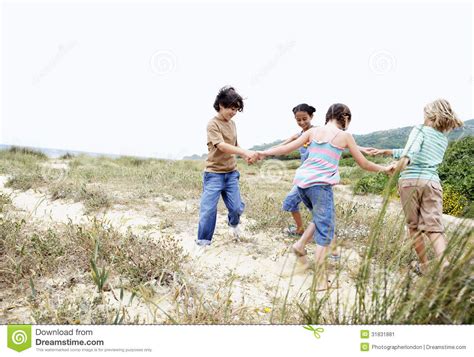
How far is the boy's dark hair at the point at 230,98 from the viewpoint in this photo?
142 inches

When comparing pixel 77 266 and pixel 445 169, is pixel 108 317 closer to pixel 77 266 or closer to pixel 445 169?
pixel 77 266

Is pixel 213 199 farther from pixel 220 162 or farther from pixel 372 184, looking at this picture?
pixel 372 184

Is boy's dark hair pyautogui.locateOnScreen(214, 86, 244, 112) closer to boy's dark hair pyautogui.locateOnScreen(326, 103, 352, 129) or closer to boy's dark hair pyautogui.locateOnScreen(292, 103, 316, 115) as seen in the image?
boy's dark hair pyautogui.locateOnScreen(292, 103, 316, 115)

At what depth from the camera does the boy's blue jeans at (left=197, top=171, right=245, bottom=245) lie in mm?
3633

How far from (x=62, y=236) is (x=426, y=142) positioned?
3.47 meters

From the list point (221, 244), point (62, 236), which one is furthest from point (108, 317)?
point (221, 244)

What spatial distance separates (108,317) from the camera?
6.23ft

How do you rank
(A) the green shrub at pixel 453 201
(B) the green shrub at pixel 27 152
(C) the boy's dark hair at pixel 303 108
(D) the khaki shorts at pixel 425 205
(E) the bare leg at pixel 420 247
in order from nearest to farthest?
(E) the bare leg at pixel 420 247
(D) the khaki shorts at pixel 425 205
(C) the boy's dark hair at pixel 303 108
(A) the green shrub at pixel 453 201
(B) the green shrub at pixel 27 152

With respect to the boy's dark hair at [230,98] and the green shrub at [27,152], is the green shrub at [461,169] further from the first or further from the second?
the green shrub at [27,152]

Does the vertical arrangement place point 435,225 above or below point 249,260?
above

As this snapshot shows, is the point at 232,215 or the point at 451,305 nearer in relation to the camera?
the point at 451,305

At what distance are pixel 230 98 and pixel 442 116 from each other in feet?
6.54

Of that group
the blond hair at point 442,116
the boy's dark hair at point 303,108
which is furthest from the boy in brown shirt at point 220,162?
the blond hair at point 442,116

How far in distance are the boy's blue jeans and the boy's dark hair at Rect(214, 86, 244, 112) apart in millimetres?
750
